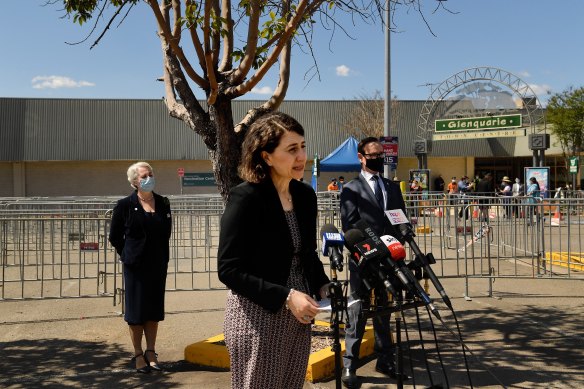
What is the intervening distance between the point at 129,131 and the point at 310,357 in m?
35.8

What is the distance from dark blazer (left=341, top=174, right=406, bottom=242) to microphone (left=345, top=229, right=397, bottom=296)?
2.09 m

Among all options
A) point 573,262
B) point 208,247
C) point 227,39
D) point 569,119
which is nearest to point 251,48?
point 227,39

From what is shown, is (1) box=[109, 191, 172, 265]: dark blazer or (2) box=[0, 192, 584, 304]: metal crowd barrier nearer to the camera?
(1) box=[109, 191, 172, 265]: dark blazer

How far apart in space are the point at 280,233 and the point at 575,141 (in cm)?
3487

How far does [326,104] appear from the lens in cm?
4084

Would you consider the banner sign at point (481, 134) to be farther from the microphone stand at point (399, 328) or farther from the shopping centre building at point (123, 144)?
the microphone stand at point (399, 328)

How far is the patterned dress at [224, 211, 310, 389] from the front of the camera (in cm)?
266

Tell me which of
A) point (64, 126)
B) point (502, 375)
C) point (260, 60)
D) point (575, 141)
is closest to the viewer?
point (502, 375)

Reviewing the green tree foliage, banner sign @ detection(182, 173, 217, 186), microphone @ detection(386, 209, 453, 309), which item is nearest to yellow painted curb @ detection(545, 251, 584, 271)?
microphone @ detection(386, 209, 453, 309)

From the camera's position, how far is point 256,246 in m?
2.62

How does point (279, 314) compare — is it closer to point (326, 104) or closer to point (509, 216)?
point (509, 216)

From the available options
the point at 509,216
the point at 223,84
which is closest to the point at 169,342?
the point at 223,84

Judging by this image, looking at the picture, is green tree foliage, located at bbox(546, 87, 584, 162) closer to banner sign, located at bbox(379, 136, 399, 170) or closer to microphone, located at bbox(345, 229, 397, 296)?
banner sign, located at bbox(379, 136, 399, 170)

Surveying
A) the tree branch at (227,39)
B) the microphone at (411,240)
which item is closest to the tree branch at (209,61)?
the tree branch at (227,39)
